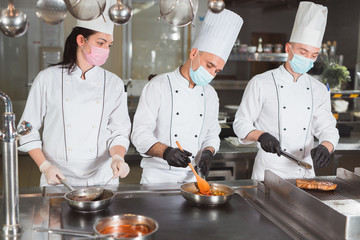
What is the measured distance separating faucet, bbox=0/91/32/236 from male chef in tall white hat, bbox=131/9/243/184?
3.29 feet

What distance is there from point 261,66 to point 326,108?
5210mm

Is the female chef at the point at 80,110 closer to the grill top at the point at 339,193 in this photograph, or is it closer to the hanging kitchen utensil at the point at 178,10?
the hanging kitchen utensil at the point at 178,10

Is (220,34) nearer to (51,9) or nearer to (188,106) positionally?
(188,106)

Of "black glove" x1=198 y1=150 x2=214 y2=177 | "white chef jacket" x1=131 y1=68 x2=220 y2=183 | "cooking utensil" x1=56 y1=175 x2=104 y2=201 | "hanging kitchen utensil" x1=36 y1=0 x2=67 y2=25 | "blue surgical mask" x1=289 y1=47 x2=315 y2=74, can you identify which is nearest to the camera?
"hanging kitchen utensil" x1=36 y1=0 x2=67 y2=25

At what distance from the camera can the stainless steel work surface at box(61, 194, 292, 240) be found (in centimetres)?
145

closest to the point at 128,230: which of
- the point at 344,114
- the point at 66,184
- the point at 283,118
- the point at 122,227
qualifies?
the point at 122,227

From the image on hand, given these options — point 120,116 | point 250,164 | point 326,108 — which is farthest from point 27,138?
point 250,164

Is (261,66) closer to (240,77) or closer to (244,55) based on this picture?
(240,77)

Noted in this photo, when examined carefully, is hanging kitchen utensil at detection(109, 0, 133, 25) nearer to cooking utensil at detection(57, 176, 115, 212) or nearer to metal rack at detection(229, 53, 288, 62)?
cooking utensil at detection(57, 176, 115, 212)

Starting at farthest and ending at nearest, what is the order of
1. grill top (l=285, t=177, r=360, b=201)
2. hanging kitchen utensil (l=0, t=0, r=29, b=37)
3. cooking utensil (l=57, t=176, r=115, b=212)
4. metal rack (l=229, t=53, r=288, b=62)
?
metal rack (l=229, t=53, r=288, b=62) → grill top (l=285, t=177, r=360, b=201) → cooking utensil (l=57, t=176, r=115, b=212) → hanging kitchen utensil (l=0, t=0, r=29, b=37)

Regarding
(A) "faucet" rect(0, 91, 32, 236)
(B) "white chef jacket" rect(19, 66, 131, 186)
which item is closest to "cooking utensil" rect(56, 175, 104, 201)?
(A) "faucet" rect(0, 91, 32, 236)

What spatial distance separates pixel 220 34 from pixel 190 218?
1.20m

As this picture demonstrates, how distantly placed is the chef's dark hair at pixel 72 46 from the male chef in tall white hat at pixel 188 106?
47cm

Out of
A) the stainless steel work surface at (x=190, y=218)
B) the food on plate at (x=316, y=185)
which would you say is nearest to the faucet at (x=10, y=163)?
the stainless steel work surface at (x=190, y=218)
